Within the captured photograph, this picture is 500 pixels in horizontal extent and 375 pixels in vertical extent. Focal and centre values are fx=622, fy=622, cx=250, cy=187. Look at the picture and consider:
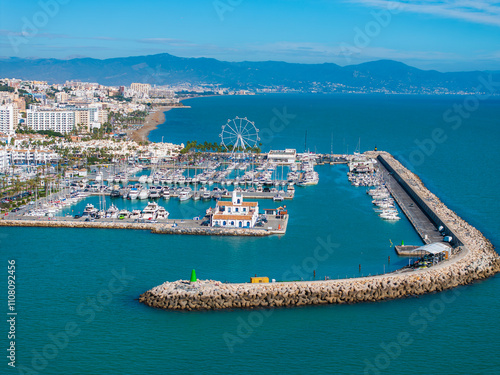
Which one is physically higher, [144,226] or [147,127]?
[147,127]

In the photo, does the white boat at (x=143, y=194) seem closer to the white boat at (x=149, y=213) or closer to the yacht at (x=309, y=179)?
the white boat at (x=149, y=213)

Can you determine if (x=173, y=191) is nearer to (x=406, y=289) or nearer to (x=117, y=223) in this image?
(x=117, y=223)

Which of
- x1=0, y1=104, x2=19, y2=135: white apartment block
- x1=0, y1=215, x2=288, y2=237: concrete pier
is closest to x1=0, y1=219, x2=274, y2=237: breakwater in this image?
x1=0, y1=215, x2=288, y2=237: concrete pier

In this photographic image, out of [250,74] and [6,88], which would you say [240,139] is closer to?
[6,88]

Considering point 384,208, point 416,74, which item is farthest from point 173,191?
point 416,74

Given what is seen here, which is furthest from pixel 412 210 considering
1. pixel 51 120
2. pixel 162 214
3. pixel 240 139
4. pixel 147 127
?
pixel 147 127

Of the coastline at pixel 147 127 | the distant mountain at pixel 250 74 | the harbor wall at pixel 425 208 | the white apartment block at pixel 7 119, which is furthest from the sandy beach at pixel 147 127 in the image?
the distant mountain at pixel 250 74
